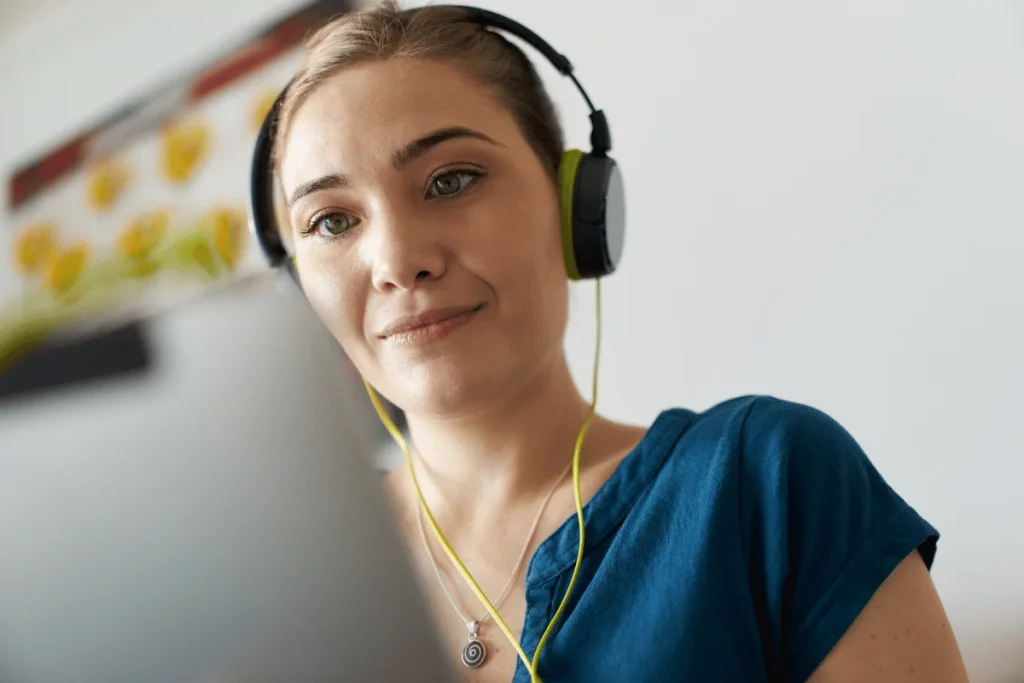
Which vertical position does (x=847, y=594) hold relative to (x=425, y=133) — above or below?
below

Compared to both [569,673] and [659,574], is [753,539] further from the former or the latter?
[569,673]

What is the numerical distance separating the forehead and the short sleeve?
1.33 ft

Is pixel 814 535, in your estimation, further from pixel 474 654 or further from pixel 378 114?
pixel 378 114

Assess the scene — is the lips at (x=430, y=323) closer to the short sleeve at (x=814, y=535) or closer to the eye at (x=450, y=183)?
the eye at (x=450, y=183)

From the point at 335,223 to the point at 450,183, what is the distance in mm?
116

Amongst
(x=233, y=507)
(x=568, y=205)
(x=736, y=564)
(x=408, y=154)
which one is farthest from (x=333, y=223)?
(x=233, y=507)

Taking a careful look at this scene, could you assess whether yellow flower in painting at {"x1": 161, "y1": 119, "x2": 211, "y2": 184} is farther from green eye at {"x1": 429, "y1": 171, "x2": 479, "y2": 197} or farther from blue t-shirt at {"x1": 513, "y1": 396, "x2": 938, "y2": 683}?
blue t-shirt at {"x1": 513, "y1": 396, "x2": 938, "y2": 683}

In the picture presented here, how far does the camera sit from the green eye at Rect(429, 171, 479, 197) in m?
0.81

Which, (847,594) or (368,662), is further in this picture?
(847,594)

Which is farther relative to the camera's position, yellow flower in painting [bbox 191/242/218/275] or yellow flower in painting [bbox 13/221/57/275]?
yellow flower in painting [bbox 13/221/57/275]

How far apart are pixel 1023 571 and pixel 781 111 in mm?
641

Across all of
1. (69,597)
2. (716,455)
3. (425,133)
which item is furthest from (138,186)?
(69,597)

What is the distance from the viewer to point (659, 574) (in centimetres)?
74

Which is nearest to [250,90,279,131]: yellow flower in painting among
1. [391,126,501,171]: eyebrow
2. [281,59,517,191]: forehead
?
[281,59,517,191]: forehead
